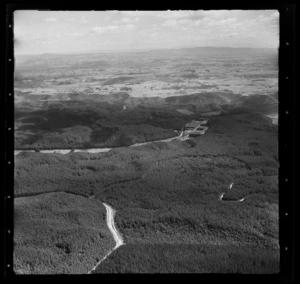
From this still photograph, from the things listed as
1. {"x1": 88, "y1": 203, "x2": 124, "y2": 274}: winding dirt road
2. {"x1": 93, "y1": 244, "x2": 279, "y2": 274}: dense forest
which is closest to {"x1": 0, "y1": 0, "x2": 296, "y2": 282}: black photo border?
{"x1": 93, "y1": 244, "x2": 279, "y2": 274}: dense forest

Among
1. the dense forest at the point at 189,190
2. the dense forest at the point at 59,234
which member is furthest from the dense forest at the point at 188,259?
the dense forest at the point at 59,234

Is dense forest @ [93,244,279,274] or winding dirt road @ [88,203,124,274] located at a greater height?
winding dirt road @ [88,203,124,274]

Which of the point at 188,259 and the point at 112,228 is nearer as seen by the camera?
the point at 188,259

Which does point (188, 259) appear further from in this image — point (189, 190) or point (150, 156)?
point (150, 156)

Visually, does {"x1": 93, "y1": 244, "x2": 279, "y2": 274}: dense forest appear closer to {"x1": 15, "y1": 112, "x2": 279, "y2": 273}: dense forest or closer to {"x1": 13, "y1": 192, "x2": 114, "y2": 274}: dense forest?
{"x1": 15, "y1": 112, "x2": 279, "y2": 273}: dense forest

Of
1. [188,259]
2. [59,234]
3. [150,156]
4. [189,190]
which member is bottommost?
[188,259]

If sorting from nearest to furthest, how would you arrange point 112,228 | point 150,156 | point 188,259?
1. point 188,259
2. point 112,228
3. point 150,156
